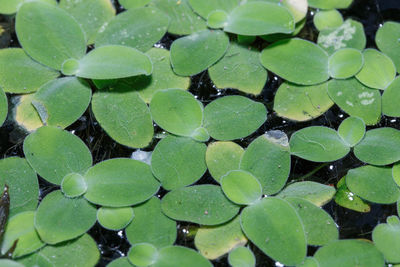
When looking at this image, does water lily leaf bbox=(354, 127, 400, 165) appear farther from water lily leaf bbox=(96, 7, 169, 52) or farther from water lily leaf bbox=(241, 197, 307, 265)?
water lily leaf bbox=(96, 7, 169, 52)

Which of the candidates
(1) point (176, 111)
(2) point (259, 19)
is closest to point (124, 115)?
(1) point (176, 111)

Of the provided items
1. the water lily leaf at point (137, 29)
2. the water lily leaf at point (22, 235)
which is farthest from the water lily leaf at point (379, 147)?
the water lily leaf at point (22, 235)

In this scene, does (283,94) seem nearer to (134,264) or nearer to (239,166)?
A: (239,166)

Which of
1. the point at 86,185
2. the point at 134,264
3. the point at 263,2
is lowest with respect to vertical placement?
the point at 134,264

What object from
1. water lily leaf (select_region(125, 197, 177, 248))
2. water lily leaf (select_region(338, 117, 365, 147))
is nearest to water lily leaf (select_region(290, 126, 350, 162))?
water lily leaf (select_region(338, 117, 365, 147))

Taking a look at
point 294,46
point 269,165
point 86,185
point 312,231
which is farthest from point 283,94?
point 86,185

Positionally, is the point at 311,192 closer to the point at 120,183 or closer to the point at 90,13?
the point at 120,183

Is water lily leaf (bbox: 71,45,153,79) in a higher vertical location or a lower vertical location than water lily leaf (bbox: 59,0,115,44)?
lower

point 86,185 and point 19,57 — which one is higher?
point 19,57
